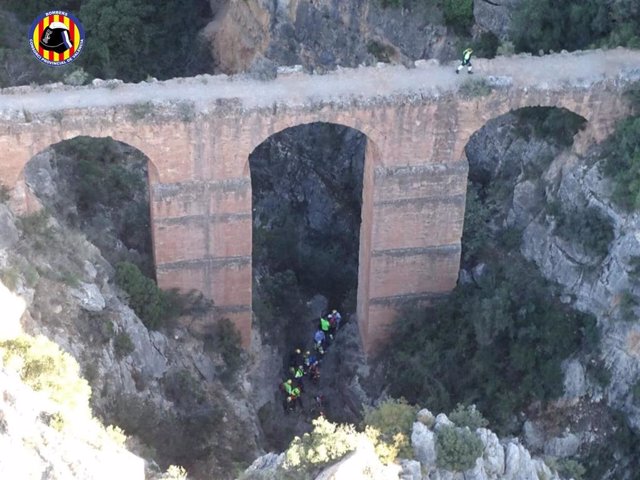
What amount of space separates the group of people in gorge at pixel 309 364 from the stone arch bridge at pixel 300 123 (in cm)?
350

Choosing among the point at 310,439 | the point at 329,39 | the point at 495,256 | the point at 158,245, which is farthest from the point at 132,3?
the point at 310,439

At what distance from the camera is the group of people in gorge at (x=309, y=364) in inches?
1394

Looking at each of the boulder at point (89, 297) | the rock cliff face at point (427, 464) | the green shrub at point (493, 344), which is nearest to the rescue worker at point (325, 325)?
the green shrub at point (493, 344)

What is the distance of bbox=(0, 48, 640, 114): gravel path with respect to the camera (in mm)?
29328

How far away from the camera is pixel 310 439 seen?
2277cm

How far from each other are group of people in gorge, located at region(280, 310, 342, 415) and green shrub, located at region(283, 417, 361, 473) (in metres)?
12.8

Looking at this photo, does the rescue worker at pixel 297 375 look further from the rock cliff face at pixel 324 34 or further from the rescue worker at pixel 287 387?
the rock cliff face at pixel 324 34

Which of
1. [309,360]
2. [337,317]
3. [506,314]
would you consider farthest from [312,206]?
[506,314]

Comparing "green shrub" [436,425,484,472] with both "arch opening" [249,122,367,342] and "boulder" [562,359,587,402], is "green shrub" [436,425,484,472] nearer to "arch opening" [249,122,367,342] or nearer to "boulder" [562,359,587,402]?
"boulder" [562,359,587,402]

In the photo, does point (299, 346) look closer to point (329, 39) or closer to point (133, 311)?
point (133, 311)

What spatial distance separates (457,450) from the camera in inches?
910

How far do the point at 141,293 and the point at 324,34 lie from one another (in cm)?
1508

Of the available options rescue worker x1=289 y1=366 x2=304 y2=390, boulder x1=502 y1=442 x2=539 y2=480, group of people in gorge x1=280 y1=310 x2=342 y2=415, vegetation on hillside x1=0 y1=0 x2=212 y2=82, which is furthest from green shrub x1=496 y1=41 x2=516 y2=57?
vegetation on hillside x1=0 y1=0 x2=212 y2=82

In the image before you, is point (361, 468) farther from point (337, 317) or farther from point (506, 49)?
point (506, 49)
